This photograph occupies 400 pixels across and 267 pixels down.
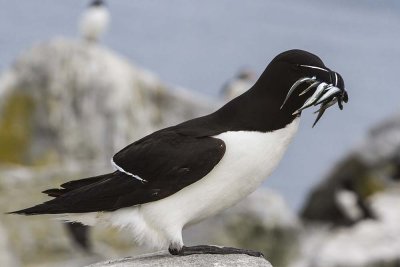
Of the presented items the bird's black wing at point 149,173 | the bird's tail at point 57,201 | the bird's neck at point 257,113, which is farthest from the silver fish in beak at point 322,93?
the bird's tail at point 57,201

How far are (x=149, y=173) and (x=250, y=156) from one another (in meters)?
0.57

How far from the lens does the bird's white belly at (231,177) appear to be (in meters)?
5.89

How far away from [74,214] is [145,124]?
12106 mm

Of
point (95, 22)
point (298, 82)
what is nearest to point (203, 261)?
point (298, 82)

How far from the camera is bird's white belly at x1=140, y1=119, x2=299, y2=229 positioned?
5887mm

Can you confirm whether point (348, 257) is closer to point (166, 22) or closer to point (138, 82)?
point (138, 82)

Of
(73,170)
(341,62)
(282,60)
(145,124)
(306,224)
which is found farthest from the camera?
(341,62)

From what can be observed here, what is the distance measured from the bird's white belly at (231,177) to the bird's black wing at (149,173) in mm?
44

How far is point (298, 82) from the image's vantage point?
5.86 meters

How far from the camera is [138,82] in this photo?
18.8m

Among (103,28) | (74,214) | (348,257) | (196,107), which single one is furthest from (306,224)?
(74,214)

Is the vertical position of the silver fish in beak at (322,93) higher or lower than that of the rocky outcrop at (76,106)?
lower

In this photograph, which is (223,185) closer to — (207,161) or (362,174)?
(207,161)

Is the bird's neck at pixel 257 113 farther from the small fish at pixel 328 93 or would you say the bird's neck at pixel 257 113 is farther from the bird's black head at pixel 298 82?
the small fish at pixel 328 93
